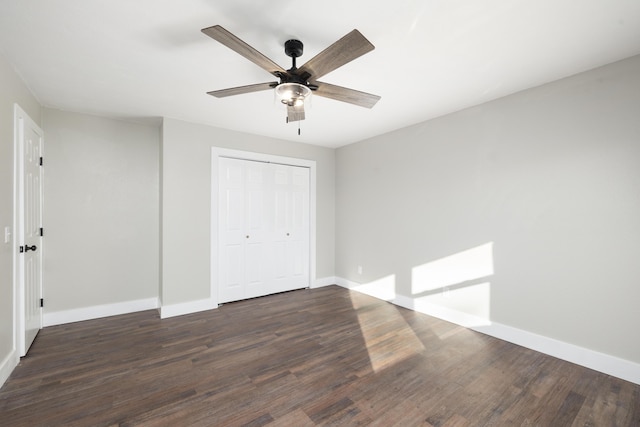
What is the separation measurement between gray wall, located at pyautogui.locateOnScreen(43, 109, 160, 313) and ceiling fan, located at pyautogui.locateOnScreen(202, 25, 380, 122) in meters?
2.41

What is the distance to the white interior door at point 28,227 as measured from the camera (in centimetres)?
247

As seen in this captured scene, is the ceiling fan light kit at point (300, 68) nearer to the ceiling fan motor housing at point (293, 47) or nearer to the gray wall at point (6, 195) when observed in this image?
the ceiling fan motor housing at point (293, 47)

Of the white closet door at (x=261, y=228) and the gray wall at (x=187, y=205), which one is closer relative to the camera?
the gray wall at (x=187, y=205)

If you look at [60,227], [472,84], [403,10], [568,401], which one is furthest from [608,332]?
[60,227]

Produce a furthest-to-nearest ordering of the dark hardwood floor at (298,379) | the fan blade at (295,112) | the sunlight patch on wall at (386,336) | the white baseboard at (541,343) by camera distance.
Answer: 1. the sunlight patch on wall at (386,336)
2. the white baseboard at (541,343)
3. the fan blade at (295,112)
4. the dark hardwood floor at (298,379)

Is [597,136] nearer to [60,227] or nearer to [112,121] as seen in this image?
[112,121]

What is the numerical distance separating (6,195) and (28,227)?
636 mm

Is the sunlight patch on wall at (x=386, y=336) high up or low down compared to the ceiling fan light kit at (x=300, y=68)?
down

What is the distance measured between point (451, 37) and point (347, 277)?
381 centimetres

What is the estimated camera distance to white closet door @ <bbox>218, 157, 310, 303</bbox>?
4.07m

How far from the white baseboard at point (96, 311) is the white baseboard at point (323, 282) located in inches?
94.9

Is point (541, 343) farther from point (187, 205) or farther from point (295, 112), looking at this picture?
point (187, 205)

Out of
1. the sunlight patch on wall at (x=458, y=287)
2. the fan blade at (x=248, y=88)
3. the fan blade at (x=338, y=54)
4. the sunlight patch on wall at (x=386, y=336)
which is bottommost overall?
the sunlight patch on wall at (x=386, y=336)

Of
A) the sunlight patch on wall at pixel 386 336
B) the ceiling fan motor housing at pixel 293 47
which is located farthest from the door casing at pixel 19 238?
the sunlight patch on wall at pixel 386 336
